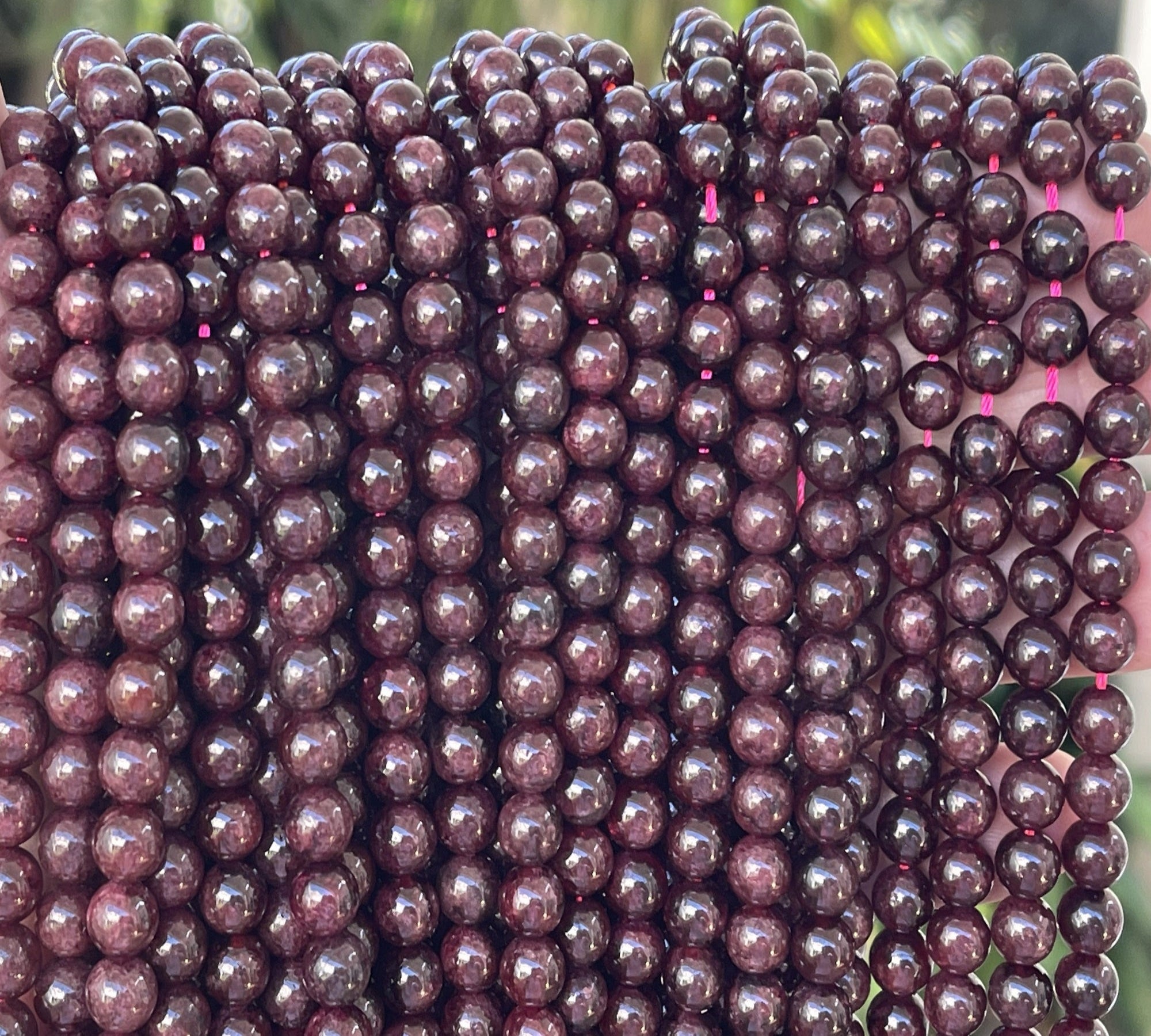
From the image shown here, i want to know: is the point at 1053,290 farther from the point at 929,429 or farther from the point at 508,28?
the point at 508,28

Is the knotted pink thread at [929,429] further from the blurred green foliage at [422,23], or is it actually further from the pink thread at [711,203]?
the blurred green foliage at [422,23]

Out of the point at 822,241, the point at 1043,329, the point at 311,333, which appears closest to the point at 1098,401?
the point at 1043,329

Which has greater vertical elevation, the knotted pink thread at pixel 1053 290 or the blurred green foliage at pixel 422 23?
the blurred green foliage at pixel 422 23

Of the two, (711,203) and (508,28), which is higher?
(508,28)

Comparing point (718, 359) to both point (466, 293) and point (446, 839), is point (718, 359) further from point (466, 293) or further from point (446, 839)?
point (446, 839)

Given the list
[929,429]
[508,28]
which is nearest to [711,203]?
[929,429]

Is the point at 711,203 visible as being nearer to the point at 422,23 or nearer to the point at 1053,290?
the point at 1053,290

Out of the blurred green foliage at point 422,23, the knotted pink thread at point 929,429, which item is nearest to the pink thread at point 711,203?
the knotted pink thread at point 929,429

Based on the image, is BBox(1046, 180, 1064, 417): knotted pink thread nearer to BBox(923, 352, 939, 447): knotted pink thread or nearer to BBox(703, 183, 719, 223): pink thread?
BBox(923, 352, 939, 447): knotted pink thread

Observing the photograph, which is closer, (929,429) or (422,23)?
(929,429)

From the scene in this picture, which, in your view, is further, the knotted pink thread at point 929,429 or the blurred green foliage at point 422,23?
the blurred green foliage at point 422,23
